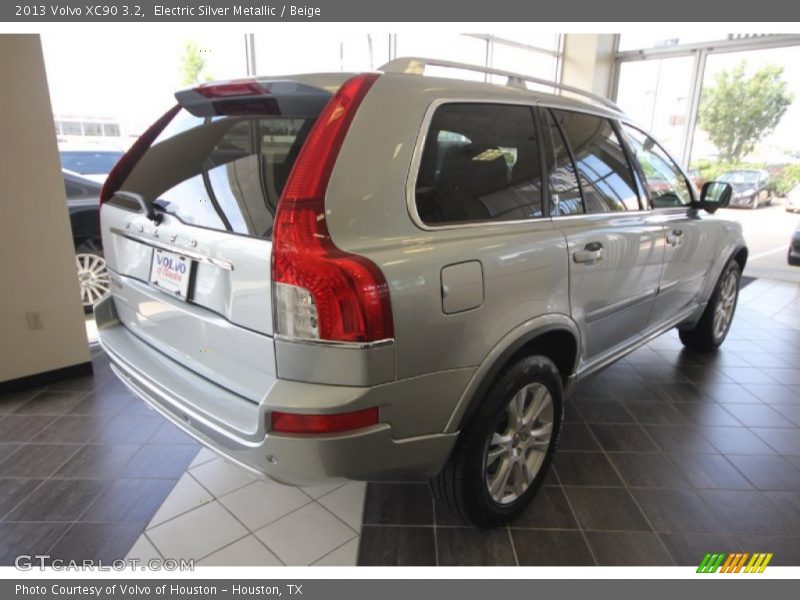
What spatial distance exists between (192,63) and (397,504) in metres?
3.89

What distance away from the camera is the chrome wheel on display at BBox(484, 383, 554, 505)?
1.90 meters

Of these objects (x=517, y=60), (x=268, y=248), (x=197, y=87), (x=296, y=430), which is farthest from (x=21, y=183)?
(x=517, y=60)

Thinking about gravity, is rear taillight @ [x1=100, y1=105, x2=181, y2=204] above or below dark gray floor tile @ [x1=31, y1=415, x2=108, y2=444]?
above

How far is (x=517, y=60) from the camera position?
8469 mm

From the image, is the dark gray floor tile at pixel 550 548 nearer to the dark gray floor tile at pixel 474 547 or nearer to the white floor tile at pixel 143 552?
the dark gray floor tile at pixel 474 547

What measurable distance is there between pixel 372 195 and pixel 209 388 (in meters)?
0.80

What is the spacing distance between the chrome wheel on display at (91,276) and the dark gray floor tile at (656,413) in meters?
4.02

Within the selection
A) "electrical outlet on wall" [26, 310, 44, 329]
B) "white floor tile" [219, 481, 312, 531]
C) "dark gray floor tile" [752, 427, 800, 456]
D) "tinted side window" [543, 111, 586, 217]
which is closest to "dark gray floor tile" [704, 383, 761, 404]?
"dark gray floor tile" [752, 427, 800, 456]

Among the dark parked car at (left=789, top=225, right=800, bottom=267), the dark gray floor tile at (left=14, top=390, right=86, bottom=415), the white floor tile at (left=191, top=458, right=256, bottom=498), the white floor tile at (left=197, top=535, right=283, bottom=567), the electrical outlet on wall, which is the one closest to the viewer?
the white floor tile at (left=197, top=535, right=283, bottom=567)

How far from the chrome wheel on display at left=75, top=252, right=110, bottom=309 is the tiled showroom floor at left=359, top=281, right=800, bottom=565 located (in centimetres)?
321

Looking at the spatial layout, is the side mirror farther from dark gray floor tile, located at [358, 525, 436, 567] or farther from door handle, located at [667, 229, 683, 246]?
dark gray floor tile, located at [358, 525, 436, 567]

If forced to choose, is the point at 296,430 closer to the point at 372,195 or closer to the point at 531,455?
the point at 372,195

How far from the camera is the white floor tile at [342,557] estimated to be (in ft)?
6.08

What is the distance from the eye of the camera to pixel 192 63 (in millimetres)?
4250
